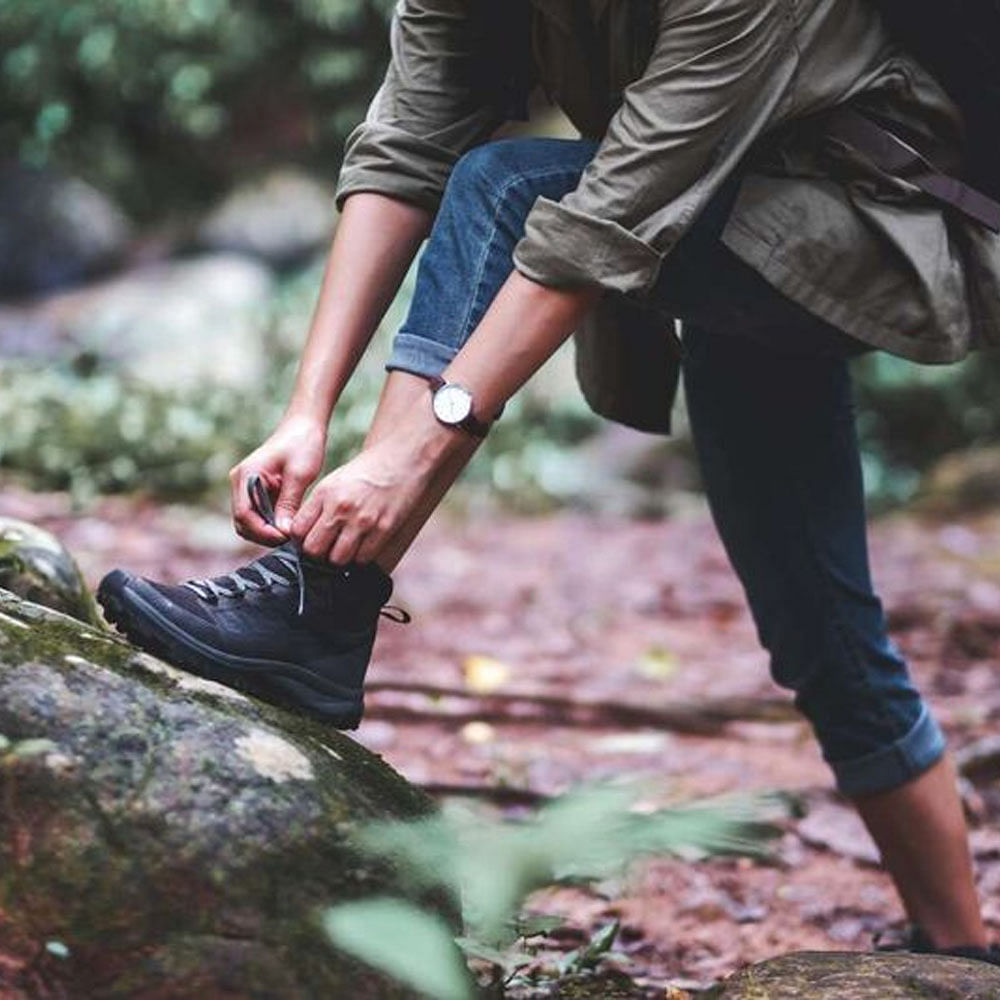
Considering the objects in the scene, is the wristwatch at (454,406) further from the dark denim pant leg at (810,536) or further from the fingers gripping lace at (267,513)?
the dark denim pant leg at (810,536)

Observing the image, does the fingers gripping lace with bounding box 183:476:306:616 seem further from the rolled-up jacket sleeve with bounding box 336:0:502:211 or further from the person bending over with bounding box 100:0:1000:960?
the rolled-up jacket sleeve with bounding box 336:0:502:211

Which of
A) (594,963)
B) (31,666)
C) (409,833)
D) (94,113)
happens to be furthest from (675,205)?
(94,113)

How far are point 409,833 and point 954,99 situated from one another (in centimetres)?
115

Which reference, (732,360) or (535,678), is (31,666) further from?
(535,678)

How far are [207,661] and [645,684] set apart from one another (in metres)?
2.79

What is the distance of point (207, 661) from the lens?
1831mm

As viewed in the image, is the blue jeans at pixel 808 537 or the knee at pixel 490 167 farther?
the blue jeans at pixel 808 537

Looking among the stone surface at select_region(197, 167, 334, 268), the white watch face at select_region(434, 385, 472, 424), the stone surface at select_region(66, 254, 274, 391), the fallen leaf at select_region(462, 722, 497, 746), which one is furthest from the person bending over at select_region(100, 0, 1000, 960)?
the stone surface at select_region(197, 167, 334, 268)

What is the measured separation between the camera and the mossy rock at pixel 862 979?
1.73 metres

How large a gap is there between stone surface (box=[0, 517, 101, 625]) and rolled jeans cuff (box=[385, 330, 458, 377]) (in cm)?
69

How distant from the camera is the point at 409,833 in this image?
5.30 feet

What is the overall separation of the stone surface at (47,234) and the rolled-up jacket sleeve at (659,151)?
9433mm


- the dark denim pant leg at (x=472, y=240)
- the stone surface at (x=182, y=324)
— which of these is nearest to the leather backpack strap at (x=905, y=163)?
the dark denim pant leg at (x=472, y=240)

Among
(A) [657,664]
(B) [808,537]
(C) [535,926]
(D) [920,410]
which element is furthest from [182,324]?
(C) [535,926]
